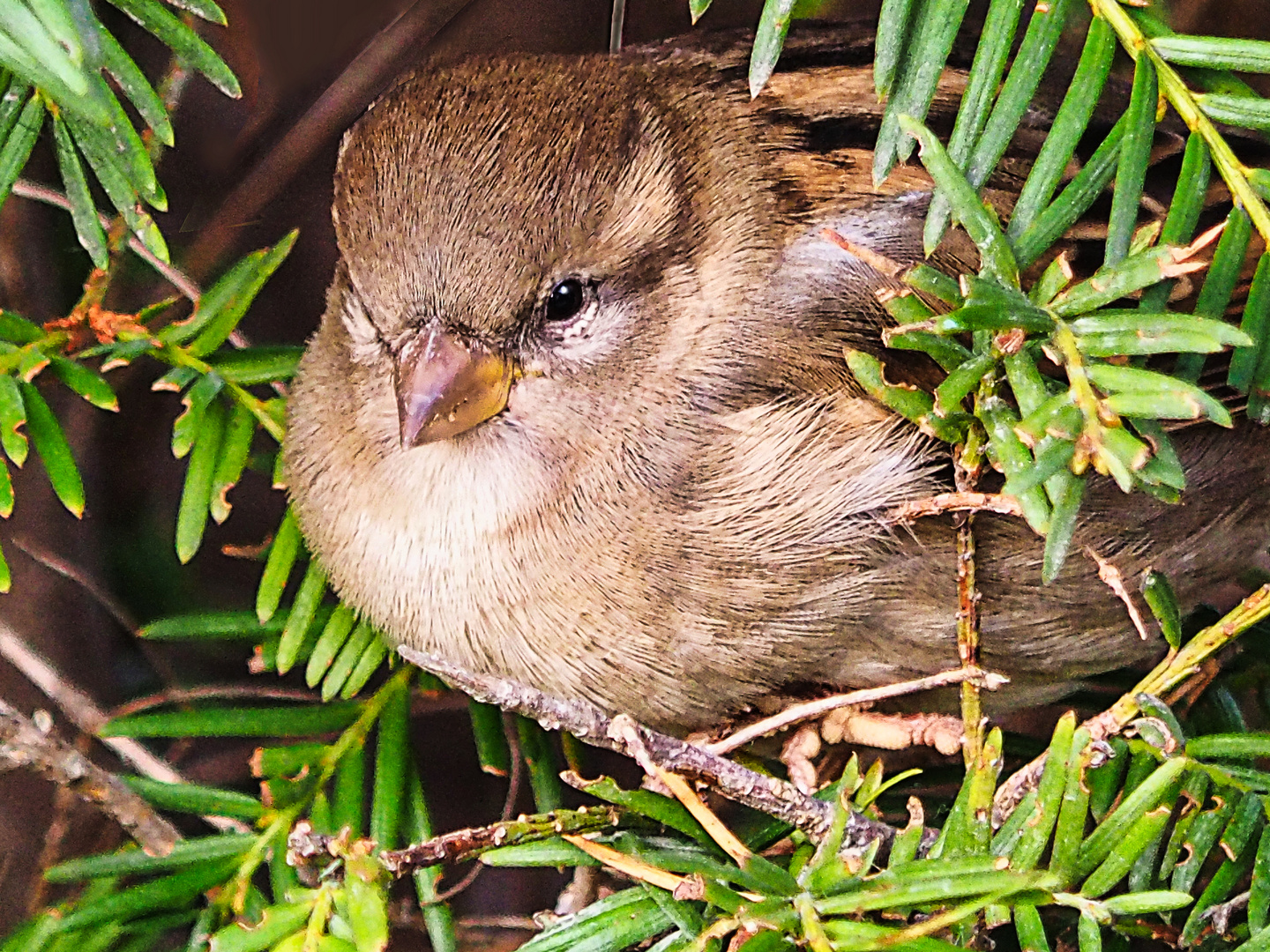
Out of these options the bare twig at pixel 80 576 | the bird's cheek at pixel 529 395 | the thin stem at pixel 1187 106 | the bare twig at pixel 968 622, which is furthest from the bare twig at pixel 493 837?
the bare twig at pixel 80 576

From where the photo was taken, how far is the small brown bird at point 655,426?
1186mm

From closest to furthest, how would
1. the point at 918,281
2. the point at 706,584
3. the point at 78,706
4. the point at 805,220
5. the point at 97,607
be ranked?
1. the point at 918,281
2. the point at 706,584
3. the point at 805,220
4. the point at 78,706
5. the point at 97,607

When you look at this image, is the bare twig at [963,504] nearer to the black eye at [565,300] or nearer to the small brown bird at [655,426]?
the small brown bird at [655,426]

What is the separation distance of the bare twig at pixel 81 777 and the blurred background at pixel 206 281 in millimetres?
412

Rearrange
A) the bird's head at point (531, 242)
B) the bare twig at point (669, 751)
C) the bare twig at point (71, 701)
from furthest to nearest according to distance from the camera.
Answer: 1. the bare twig at point (71, 701)
2. the bird's head at point (531, 242)
3. the bare twig at point (669, 751)

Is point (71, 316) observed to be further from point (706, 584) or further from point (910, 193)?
point (910, 193)

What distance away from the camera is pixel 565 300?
1.24 metres

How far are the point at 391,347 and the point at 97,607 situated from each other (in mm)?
668

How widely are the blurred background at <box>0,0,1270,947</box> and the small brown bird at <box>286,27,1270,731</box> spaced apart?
1.00ft

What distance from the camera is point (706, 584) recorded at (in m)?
1.18

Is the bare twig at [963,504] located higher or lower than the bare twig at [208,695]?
higher

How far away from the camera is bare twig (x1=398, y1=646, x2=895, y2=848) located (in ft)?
2.56

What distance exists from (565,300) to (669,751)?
564 millimetres

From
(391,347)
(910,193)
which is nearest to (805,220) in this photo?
(910,193)
